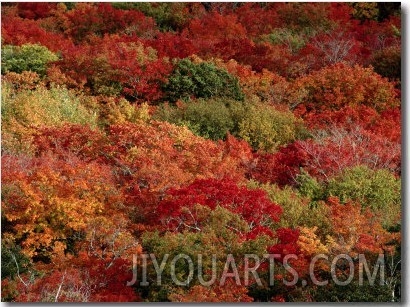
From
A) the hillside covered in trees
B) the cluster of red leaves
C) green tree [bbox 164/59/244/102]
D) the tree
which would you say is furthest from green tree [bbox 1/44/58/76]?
the cluster of red leaves

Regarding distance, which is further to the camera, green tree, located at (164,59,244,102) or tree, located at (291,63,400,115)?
tree, located at (291,63,400,115)

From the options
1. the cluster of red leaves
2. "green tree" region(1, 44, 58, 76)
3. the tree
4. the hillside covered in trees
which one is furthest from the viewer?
"green tree" region(1, 44, 58, 76)

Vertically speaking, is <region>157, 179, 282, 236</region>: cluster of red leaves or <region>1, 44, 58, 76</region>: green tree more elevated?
<region>1, 44, 58, 76</region>: green tree

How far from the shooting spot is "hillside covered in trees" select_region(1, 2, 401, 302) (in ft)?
72.0

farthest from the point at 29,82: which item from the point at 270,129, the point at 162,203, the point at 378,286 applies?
the point at 378,286

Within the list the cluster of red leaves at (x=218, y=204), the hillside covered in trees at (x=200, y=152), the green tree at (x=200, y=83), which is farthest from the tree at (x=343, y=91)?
the cluster of red leaves at (x=218, y=204)

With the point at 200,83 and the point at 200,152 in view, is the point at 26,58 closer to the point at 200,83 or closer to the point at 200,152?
the point at 200,83

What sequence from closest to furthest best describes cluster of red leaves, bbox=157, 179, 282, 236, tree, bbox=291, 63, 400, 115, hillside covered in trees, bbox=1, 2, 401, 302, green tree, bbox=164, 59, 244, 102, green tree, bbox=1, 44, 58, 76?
1. hillside covered in trees, bbox=1, 2, 401, 302
2. cluster of red leaves, bbox=157, 179, 282, 236
3. green tree, bbox=164, 59, 244, 102
4. tree, bbox=291, 63, 400, 115
5. green tree, bbox=1, 44, 58, 76

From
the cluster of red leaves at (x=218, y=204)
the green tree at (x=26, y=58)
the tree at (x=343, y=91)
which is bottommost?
the cluster of red leaves at (x=218, y=204)

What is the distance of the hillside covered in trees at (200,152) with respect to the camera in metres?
21.9

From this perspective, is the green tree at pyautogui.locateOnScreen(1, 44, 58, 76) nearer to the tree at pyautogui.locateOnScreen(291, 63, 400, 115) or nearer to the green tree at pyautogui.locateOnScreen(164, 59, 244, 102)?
the green tree at pyautogui.locateOnScreen(164, 59, 244, 102)

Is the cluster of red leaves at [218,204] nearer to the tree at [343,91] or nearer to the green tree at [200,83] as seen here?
the green tree at [200,83]

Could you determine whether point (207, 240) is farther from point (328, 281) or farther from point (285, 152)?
point (285, 152)

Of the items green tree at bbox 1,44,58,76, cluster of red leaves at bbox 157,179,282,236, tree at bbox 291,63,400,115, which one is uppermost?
green tree at bbox 1,44,58,76
